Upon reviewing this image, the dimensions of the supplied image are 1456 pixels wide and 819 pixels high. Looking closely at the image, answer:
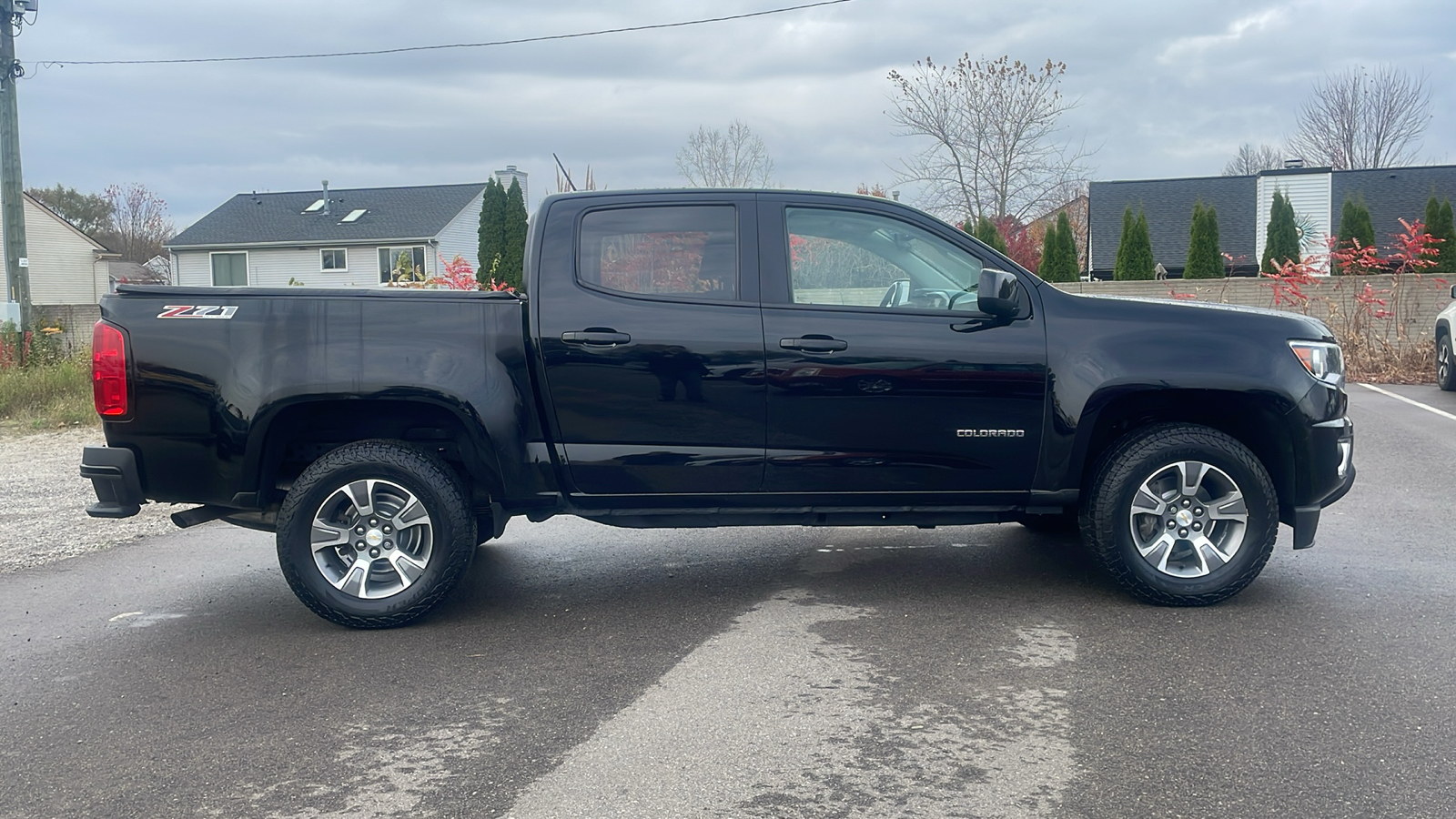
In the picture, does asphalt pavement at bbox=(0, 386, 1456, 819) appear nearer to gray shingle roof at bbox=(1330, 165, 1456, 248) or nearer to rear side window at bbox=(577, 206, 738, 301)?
rear side window at bbox=(577, 206, 738, 301)

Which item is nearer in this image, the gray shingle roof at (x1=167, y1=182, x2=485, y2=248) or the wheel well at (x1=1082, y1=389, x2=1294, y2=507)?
the wheel well at (x1=1082, y1=389, x2=1294, y2=507)

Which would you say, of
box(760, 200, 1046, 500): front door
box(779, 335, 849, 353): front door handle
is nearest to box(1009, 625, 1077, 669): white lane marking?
box(760, 200, 1046, 500): front door

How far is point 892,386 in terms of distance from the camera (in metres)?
5.46

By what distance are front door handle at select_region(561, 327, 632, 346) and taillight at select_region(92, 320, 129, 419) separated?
191 centimetres

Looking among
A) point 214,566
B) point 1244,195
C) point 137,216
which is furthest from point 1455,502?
point 137,216

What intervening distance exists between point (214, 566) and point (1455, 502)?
781 cm

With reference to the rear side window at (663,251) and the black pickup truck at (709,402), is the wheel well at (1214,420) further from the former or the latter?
the rear side window at (663,251)

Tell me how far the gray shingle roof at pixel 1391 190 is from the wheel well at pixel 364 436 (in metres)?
38.6

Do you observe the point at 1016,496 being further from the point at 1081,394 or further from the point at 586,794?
the point at 586,794

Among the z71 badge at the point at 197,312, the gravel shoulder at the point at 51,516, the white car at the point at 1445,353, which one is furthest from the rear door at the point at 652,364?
the white car at the point at 1445,353

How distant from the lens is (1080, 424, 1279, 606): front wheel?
18.0 feet

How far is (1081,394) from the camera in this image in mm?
5469

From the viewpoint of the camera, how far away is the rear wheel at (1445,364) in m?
16.2

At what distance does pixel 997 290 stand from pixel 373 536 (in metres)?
2.99
